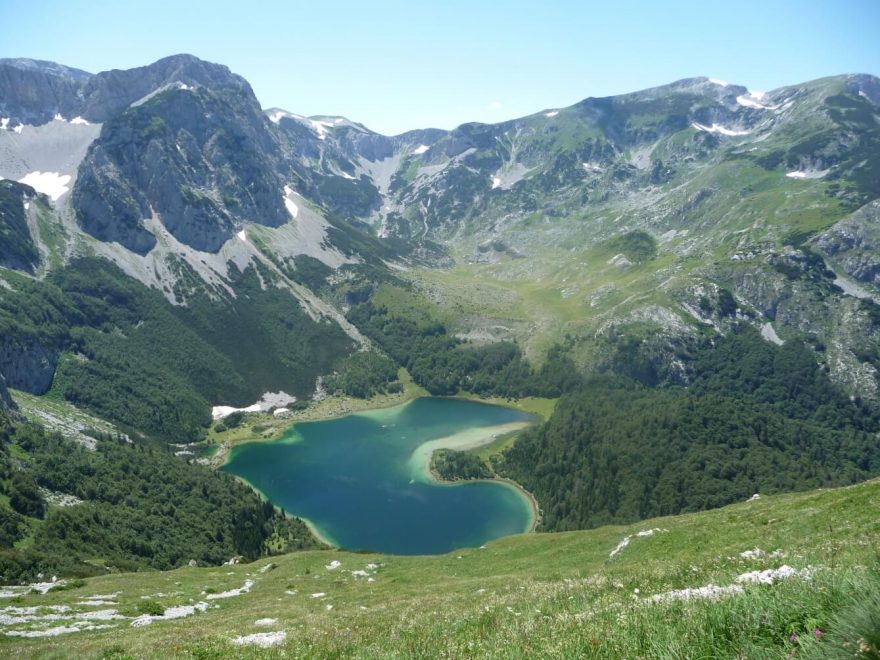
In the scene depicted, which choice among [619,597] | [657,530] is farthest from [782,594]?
[657,530]

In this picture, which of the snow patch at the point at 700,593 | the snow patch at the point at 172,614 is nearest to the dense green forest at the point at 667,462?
the snow patch at the point at 172,614

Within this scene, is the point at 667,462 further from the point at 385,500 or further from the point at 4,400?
the point at 4,400

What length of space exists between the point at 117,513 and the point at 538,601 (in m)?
143

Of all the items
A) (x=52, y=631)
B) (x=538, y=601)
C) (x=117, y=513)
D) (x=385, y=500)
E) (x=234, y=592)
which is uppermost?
(x=538, y=601)

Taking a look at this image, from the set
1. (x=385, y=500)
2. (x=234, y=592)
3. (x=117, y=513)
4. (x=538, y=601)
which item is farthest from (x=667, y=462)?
(x=538, y=601)

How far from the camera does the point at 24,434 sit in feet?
479

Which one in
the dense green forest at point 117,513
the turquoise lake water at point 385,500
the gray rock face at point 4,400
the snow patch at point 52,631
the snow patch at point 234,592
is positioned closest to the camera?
the snow patch at point 52,631

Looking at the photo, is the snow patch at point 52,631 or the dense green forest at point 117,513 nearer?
the snow patch at point 52,631

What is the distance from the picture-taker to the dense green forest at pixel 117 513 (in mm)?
97294

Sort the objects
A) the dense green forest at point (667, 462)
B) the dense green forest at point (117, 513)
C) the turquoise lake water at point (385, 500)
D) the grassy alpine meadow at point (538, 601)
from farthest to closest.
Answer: the dense green forest at point (667, 462) → the turquoise lake water at point (385, 500) → the dense green forest at point (117, 513) → the grassy alpine meadow at point (538, 601)

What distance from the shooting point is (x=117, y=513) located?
12888 centimetres

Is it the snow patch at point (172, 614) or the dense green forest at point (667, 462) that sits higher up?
the snow patch at point (172, 614)

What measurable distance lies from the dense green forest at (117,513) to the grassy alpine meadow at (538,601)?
1719 inches

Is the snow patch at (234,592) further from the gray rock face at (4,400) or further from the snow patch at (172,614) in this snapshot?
the gray rock face at (4,400)
